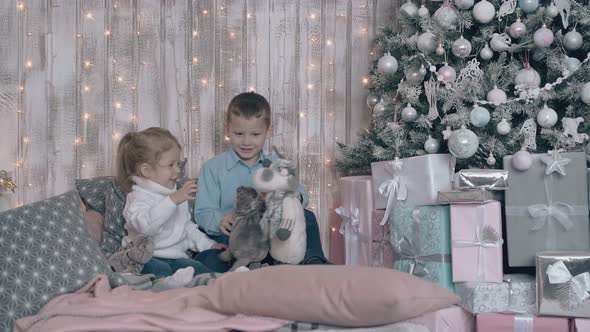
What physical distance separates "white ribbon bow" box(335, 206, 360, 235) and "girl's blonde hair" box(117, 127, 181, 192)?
857 mm

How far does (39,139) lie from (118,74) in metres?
0.51

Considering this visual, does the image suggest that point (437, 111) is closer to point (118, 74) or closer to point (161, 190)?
point (161, 190)

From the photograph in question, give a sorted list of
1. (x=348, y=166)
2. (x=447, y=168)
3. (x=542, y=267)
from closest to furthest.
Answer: (x=542, y=267), (x=447, y=168), (x=348, y=166)

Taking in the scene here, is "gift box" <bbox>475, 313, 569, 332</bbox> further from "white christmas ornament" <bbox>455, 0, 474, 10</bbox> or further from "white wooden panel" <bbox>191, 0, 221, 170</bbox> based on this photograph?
"white wooden panel" <bbox>191, 0, 221, 170</bbox>

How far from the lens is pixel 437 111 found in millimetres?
2844

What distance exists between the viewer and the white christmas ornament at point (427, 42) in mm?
2861

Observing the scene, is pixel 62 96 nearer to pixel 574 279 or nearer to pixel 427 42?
pixel 427 42

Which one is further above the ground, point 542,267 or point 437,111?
point 437,111

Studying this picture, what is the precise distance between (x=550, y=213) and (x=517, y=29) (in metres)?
0.73

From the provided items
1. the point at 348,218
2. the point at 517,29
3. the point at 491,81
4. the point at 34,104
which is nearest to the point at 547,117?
the point at 491,81

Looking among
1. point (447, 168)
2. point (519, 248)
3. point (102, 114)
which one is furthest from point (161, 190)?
point (519, 248)

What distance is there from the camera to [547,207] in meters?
2.57

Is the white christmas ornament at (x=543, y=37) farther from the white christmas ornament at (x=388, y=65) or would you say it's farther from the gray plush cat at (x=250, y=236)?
the gray plush cat at (x=250, y=236)

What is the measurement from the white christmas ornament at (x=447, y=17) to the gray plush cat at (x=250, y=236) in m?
1.06
